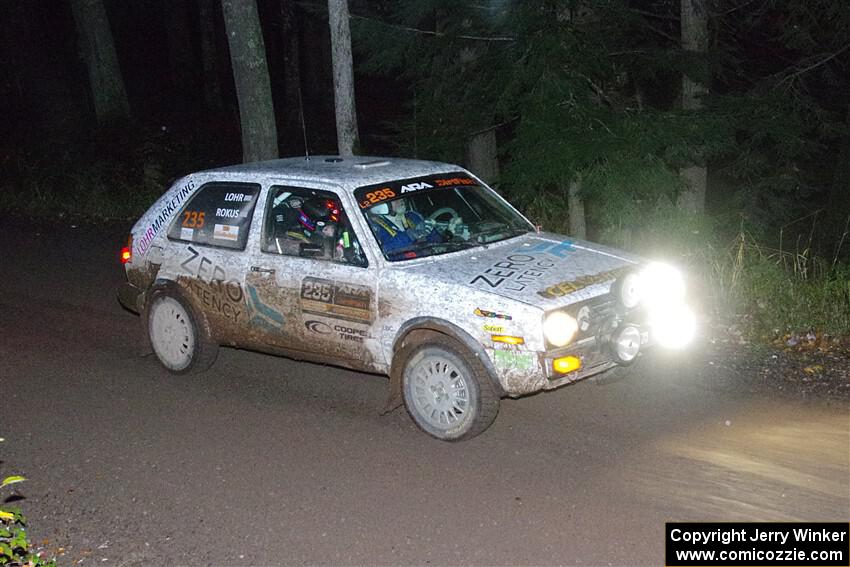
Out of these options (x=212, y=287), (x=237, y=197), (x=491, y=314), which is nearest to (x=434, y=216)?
(x=491, y=314)

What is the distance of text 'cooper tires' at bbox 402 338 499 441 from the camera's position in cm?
629

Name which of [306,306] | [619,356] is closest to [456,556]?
[619,356]

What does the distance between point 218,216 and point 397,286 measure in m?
2.01

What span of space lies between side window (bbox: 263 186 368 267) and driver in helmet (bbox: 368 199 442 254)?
189mm

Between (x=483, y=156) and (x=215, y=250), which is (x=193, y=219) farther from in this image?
(x=483, y=156)

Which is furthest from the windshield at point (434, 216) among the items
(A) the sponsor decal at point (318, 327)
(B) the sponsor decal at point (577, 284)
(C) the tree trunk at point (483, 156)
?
(C) the tree trunk at point (483, 156)

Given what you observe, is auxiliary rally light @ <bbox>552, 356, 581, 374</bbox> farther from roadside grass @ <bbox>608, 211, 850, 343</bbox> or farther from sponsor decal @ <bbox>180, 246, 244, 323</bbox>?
roadside grass @ <bbox>608, 211, 850, 343</bbox>

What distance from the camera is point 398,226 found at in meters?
7.17

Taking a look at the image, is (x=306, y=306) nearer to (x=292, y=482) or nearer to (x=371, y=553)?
(x=292, y=482)

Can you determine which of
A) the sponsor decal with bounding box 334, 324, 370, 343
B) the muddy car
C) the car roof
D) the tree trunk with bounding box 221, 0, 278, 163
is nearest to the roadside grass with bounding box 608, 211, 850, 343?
the muddy car

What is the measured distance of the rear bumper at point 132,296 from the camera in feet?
27.8

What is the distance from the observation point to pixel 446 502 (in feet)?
18.5

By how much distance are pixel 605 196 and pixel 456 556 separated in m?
6.38

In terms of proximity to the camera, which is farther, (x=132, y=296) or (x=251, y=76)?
(x=251, y=76)
